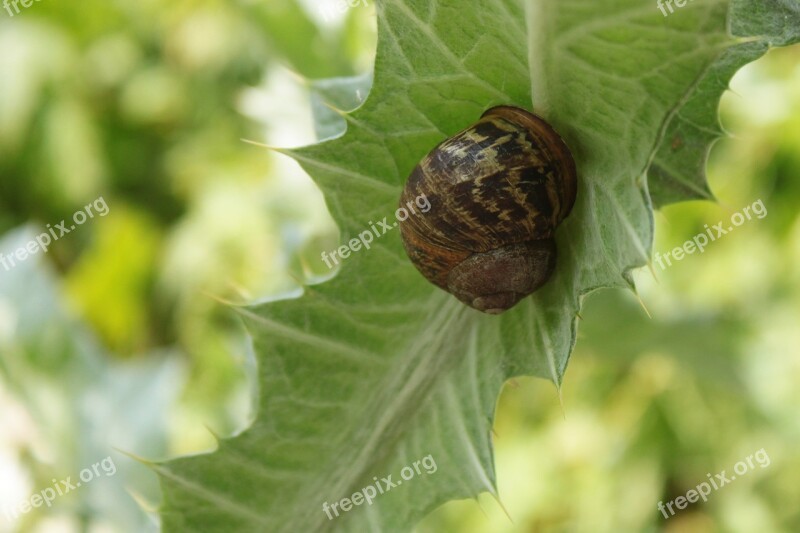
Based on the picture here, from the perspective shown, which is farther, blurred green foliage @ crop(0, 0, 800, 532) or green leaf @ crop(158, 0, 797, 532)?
blurred green foliage @ crop(0, 0, 800, 532)

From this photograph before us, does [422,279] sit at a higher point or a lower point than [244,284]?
higher

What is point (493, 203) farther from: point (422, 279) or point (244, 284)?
point (244, 284)

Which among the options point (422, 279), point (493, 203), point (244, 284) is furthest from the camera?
point (244, 284)

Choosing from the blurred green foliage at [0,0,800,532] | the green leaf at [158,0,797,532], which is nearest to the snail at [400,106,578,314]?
the green leaf at [158,0,797,532]

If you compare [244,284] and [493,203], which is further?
[244,284]

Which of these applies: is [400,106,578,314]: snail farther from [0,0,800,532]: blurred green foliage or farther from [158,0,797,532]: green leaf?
[0,0,800,532]: blurred green foliage

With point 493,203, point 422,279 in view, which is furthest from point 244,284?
point 493,203
